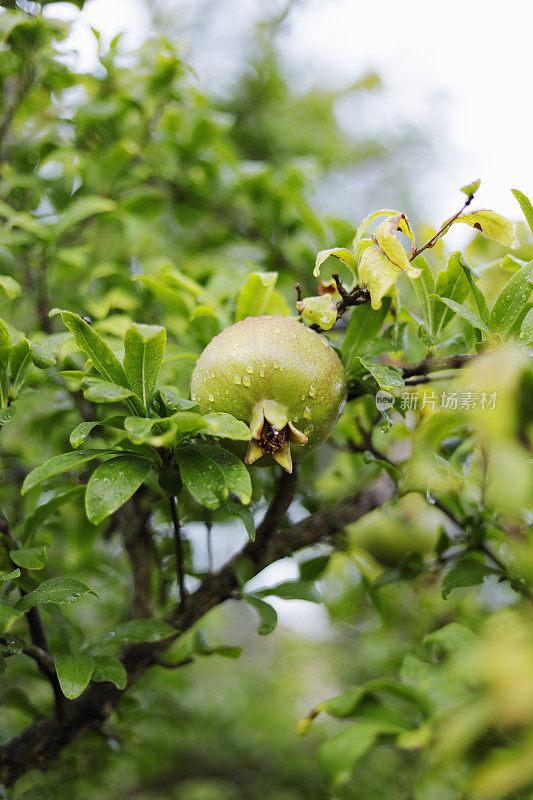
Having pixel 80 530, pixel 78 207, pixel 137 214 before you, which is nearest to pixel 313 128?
pixel 137 214

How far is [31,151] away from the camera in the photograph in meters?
1.35

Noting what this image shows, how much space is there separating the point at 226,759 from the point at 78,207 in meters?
1.86

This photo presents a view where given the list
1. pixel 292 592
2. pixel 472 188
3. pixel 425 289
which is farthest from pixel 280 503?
pixel 472 188

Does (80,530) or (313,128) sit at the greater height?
(313,128)

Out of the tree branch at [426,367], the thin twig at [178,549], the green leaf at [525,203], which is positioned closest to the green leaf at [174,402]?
the thin twig at [178,549]

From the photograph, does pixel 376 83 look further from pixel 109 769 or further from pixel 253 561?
pixel 109 769

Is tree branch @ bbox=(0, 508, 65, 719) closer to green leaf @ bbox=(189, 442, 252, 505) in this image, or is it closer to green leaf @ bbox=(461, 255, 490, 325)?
green leaf @ bbox=(189, 442, 252, 505)

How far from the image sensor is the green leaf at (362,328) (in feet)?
2.64

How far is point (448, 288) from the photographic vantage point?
2.63ft

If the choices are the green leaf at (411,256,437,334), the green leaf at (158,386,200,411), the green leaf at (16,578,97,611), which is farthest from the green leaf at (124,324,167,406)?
the green leaf at (411,256,437,334)

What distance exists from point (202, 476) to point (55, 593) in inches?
8.9

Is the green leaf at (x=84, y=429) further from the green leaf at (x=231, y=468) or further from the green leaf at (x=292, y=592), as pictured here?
the green leaf at (x=292, y=592)

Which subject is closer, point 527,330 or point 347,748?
point 347,748

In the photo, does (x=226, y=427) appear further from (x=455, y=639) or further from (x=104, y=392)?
(x=455, y=639)
